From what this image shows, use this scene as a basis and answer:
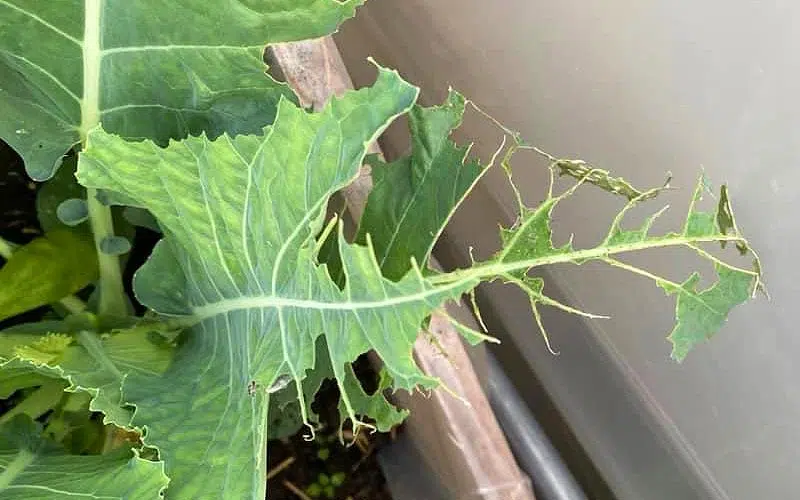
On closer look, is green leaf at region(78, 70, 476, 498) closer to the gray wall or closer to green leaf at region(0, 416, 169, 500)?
green leaf at region(0, 416, 169, 500)

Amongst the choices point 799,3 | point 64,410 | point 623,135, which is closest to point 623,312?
point 623,135

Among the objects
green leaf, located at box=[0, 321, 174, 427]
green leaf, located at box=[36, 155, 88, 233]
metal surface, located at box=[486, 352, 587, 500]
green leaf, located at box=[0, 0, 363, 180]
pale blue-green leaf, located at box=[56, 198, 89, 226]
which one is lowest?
metal surface, located at box=[486, 352, 587, 500]

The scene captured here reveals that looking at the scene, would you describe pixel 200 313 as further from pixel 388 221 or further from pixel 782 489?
pixel 782 489

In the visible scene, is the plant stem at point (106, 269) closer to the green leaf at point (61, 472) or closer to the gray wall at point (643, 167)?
the green leaf at point (61, 472)

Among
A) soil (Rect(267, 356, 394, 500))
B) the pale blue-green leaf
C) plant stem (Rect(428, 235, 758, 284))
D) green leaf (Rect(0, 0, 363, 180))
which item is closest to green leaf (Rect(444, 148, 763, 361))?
plant stem (Rect(428, 235, 758, 284))

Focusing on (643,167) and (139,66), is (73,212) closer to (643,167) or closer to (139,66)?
(139,66)

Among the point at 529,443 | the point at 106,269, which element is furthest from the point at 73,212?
the point at 529,443
